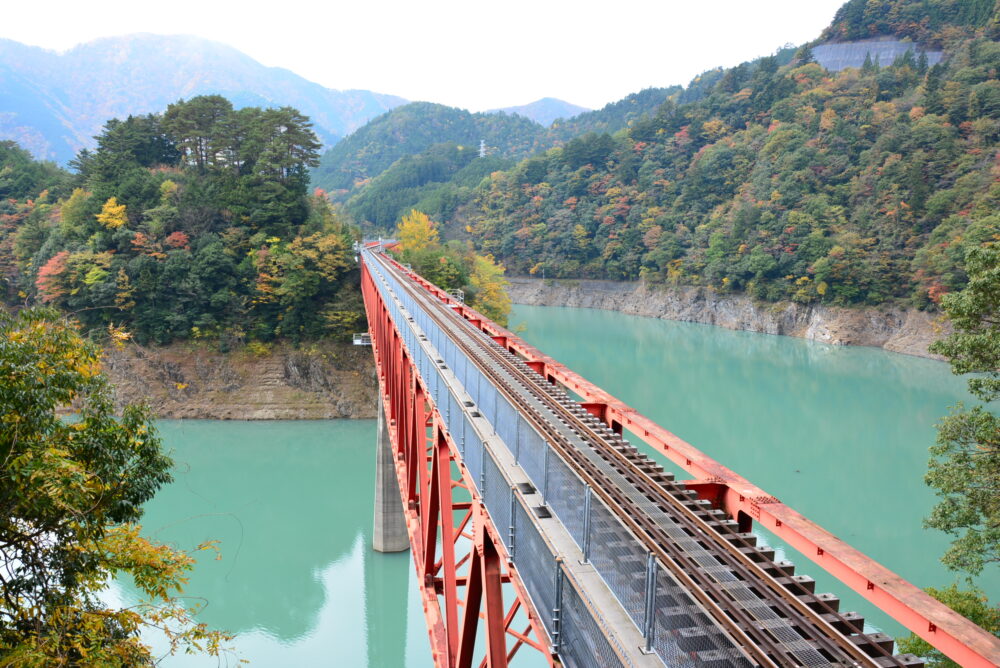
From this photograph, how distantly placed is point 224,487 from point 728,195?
51411 mm

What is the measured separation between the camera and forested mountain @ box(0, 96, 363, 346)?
28.7 meters

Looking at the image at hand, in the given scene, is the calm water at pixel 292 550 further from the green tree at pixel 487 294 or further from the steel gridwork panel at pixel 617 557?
the green tree at pixel 487 294

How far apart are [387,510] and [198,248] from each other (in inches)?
731

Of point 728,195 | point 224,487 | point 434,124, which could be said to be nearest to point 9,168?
point 224,487

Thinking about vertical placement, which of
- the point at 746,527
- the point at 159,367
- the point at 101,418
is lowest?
the point at 159,367

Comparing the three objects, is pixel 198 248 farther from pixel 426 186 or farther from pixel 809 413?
pixel 426 186

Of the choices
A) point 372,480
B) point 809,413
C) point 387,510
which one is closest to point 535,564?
point 387,510

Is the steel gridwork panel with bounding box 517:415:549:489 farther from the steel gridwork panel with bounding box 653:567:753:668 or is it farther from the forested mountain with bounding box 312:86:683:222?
the forested mountain with bounding box 312:86:683:222

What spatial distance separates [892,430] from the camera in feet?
92.2

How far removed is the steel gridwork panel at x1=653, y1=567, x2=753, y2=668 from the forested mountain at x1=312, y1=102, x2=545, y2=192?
120318 mm

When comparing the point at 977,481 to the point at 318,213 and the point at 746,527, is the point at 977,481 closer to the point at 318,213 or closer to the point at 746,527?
the point at 746,527

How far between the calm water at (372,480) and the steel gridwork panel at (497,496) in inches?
129

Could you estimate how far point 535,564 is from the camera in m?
4.20

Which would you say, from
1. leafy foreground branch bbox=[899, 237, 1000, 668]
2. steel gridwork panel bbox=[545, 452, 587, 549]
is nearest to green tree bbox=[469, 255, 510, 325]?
leafy foreground branch bbox=[899, 237, 1000, 668]
